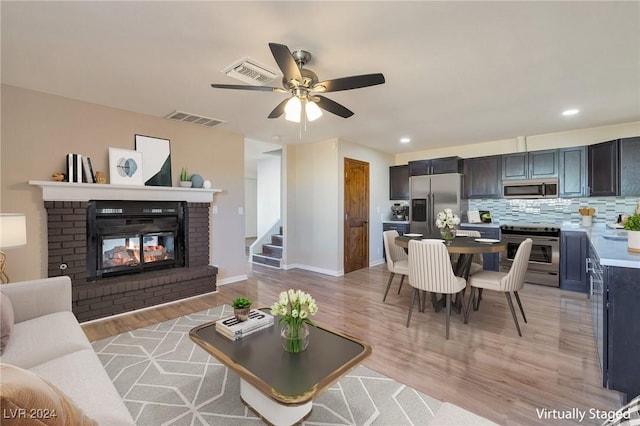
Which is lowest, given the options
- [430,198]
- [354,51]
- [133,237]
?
[133,237]

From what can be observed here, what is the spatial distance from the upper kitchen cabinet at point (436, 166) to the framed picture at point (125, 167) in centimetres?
481

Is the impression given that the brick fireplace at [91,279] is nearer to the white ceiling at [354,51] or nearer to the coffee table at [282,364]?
the white ceiling at [354,51]

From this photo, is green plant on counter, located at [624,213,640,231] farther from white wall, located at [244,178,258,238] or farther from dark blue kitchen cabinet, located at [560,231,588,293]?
white wall, located at [244,178,258,238]

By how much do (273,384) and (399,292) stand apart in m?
2.87

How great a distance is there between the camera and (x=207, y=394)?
1.84m

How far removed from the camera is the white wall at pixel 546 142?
13.5 feet

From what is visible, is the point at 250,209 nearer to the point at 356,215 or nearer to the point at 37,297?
the point at 356,215

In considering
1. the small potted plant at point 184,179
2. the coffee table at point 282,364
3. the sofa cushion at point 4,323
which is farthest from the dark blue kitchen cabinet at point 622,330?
the small potted plant at point 184,179

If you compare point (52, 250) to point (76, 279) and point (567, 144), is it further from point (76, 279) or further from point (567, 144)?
point (567, 144)

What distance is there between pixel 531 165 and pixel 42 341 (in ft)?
20.2

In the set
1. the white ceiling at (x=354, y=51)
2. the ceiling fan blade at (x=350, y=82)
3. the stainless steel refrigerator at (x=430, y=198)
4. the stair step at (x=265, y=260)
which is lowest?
the stair step at (x=265, y=260)

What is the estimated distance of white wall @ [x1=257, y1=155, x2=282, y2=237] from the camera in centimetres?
714

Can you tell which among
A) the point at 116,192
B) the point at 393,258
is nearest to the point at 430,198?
the point at 393,258

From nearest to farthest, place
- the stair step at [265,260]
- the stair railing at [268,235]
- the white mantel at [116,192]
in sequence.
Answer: the white mantel at [116,192]
the stair step at [265,260]
the stair railing at [268,235]
